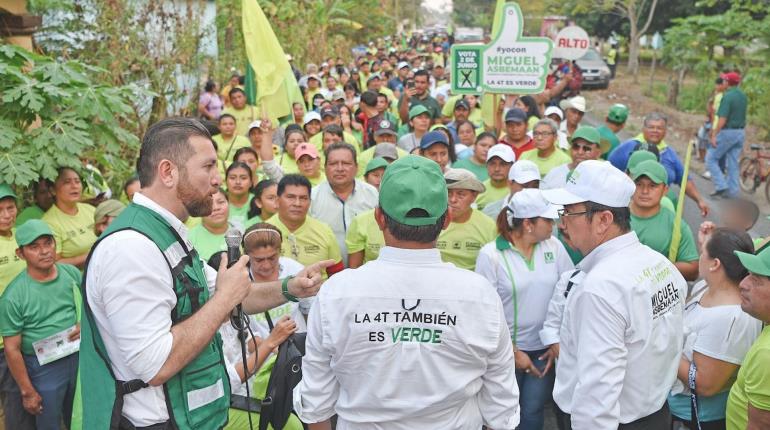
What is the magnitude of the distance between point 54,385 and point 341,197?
273 centimetres

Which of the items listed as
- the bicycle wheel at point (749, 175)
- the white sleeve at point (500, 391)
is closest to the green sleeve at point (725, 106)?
the bicycle wheel at point (749, 175)

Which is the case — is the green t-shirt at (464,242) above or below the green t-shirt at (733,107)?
above

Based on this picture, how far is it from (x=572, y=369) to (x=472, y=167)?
437cm

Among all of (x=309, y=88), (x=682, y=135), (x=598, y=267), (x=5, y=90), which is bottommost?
(x=682, y=135)

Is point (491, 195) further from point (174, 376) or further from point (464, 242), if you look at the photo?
point (174, 376)

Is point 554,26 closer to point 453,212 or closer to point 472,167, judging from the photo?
point 472,167

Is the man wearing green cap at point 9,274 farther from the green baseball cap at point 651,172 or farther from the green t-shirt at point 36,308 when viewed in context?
the green baseball cap at point 651,172

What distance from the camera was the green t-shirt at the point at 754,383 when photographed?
2.79 m

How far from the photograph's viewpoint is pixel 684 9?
30219 millimetres

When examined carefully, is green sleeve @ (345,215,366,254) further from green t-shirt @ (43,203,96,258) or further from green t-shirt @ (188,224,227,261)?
green t-shirt @ (43,203,96,258)

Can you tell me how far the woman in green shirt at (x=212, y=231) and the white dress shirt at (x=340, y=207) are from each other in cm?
96

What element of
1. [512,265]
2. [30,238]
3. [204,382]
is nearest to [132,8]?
[30,238]

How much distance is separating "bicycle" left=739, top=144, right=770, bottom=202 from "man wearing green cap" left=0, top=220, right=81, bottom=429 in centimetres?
1076

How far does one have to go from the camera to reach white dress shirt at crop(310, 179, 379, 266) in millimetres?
5973
